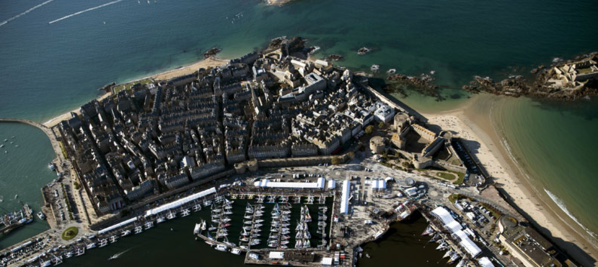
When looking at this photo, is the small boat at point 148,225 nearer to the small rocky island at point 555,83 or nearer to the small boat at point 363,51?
the small boat at point 363,51

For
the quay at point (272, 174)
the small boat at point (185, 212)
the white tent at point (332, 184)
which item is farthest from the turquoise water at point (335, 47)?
the white tent at point (332, 184)

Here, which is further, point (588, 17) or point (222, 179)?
point (588, 17)

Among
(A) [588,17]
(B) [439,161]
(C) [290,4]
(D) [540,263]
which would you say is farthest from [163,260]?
(A) [588,17]

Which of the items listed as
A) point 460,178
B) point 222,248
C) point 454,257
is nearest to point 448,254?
point 454,257

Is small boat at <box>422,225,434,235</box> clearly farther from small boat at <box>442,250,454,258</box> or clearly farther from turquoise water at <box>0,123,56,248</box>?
turquoise water at <box>0,123,56,248</box>

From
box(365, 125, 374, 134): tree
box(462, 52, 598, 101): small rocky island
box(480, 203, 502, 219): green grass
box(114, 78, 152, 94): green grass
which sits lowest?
box(480, 203, 502, 219): green grass

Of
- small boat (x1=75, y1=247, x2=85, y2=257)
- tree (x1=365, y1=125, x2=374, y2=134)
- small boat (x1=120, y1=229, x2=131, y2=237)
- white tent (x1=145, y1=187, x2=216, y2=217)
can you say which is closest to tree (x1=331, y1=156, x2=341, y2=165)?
tree (x1=365, y1=125, x2=374, y2=134)

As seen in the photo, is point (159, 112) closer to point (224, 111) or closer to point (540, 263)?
point (224, 111)

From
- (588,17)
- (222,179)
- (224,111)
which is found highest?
(588,17)

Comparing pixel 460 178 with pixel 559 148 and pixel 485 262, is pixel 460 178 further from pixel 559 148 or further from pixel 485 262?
pixel 559 148
